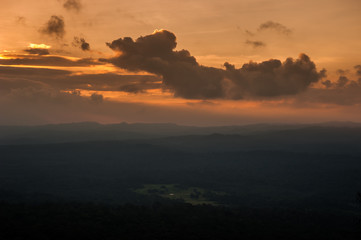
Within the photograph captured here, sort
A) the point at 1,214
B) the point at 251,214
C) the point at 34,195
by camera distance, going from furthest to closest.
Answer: the point at 34,195 → the point at 251,214 → the point at 1,214

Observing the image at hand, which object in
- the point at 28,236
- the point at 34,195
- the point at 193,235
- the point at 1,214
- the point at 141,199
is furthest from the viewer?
the point at 141,199

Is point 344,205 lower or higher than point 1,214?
lower

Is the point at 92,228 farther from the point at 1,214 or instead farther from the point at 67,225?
the point at 1,214

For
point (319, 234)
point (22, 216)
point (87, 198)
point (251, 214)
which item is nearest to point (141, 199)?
point (87, 198)

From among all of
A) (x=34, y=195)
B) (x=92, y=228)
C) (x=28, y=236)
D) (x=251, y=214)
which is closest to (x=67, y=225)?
(x=92, y=228)

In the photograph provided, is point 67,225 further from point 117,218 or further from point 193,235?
point 193,235

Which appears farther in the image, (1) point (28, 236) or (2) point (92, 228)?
(2) point (92, 228)
